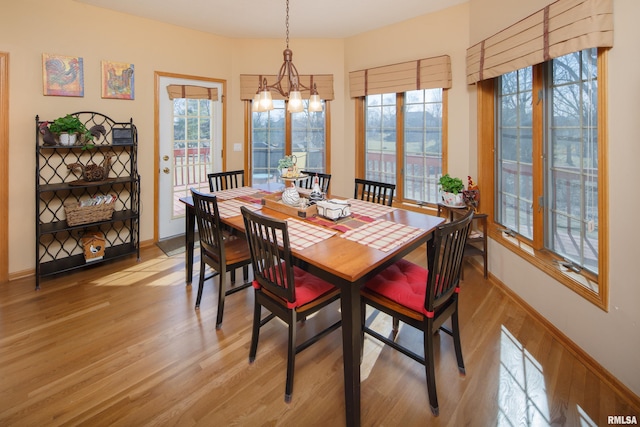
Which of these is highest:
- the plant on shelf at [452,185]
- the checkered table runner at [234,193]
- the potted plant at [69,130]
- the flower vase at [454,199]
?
the potted plant at [69,130]

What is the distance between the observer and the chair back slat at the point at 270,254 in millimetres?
1728

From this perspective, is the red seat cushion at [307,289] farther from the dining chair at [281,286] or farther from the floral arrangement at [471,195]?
the floral arrangement at [471,195]

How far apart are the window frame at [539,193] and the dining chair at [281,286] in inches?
58.4

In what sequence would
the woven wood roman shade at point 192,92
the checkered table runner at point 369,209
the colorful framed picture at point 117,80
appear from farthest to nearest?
the woven wood roman shade at point 192,92
the colorful framed picture at point 117,80
the checkered table runner at point 369,209

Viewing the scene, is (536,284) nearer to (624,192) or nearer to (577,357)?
(577,357)

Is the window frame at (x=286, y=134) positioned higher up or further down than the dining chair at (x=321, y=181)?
higher up

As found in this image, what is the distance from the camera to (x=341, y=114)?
4738 mm

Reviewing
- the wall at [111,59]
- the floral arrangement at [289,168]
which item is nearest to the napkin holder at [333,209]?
the floral arrangement at [289,168]

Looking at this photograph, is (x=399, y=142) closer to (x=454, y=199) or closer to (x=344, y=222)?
(x=454, y=199)

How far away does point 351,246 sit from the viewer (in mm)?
1886

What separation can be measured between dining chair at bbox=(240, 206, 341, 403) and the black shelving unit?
228 centimetres

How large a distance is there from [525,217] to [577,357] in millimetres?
1177

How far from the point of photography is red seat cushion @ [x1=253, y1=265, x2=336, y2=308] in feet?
6.00

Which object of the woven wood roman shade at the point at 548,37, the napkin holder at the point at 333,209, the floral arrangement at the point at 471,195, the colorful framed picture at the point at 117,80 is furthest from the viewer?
the colorful framed picture at the point at 117,80
